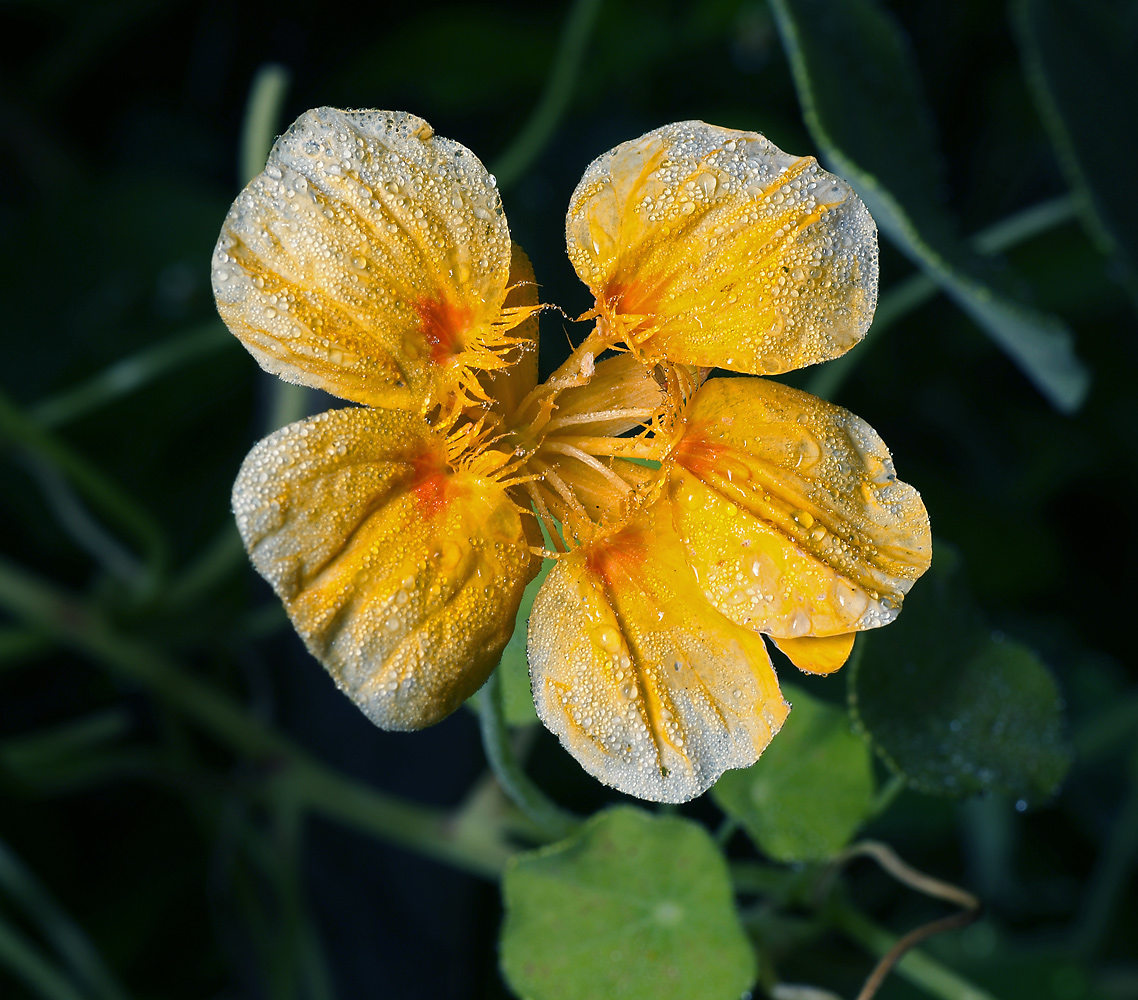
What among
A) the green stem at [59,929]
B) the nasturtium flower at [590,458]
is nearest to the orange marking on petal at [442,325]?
the nasturtium flower at [590,458]

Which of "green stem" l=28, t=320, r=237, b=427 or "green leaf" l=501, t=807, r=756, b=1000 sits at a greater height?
"green stem" l=28, t=320, r=237, b=427

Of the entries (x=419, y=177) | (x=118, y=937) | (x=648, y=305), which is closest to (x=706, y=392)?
(x=648, y=305)

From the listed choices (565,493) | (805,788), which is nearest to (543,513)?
(565,493)

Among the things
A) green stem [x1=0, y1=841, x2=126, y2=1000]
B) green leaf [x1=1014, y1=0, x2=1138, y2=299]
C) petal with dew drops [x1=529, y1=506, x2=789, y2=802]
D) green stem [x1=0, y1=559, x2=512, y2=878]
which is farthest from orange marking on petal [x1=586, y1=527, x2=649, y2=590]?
green stem [x1=0, y1=841, x2=126, y2=1000]

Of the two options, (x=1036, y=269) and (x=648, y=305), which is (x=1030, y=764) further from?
(x=1036, y=269)

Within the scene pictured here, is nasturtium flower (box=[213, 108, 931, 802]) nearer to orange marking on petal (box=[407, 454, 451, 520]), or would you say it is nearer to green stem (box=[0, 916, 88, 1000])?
orange marking on petal (box=[407, 454, 451, 520])

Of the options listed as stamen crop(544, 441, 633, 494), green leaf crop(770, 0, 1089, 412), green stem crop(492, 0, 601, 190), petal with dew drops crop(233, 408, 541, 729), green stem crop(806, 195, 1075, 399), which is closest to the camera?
petal with dew drops crop(233, 408, 541, 729)

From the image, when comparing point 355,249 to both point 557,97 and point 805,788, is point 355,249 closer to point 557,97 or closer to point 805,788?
point 805,788
